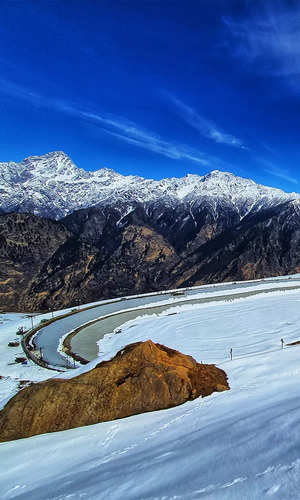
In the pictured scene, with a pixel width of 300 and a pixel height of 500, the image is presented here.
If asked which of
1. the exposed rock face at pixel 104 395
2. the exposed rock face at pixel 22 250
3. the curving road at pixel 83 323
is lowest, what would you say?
the curving road at pixel 83 323

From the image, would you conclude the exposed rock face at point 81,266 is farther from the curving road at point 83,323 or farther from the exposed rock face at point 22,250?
the curving road at point 83,323

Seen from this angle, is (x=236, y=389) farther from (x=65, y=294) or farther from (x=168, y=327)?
(x=65, y=294)

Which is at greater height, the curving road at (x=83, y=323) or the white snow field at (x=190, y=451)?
the white snow field at (x=190, y=451)

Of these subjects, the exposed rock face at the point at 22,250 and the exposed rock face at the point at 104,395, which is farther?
the exposed rock face at the point at 22,250

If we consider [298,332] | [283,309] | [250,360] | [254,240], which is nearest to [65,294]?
[254,240]

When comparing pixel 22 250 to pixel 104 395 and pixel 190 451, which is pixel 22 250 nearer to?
pixel 104 395

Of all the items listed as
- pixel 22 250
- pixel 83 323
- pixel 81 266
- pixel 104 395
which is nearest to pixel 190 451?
pixel 104 395

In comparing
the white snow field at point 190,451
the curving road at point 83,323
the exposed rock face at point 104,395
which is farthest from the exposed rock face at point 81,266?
the white snow field at point 190,451
